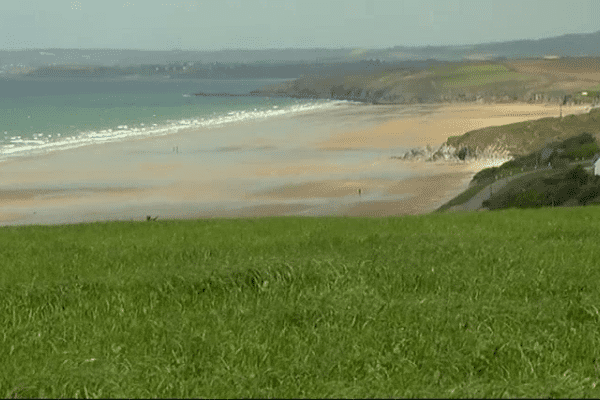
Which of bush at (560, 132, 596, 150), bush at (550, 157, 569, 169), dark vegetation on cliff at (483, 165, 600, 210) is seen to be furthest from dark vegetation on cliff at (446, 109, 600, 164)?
dark vegetation on cliff at (483, 165, 600, 210)

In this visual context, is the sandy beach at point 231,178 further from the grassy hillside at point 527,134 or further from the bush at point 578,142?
the bush at point 578,142

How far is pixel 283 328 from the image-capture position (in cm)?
872

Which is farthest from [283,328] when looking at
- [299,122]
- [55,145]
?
[299,122]

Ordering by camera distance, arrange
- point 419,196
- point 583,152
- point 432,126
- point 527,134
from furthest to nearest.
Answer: point 432,126 → point 527,134 → point 583,152 → point 419,196

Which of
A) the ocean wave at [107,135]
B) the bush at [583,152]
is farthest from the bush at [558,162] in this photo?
the ocean wave at [107,135]

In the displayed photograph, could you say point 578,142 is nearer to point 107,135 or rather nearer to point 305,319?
point 107,135

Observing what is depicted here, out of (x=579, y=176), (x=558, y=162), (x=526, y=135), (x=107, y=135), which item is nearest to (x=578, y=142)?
(x=558, y=162)

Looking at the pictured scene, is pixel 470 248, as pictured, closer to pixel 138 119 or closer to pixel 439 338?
pixel 439 338

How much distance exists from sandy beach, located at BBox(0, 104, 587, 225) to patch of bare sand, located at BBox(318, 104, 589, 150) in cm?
21

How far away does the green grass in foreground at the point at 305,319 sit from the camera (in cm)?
704

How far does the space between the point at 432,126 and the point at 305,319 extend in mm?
92705

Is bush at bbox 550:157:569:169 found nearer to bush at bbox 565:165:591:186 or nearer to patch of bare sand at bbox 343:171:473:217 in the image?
patch of bare sand at bbox 343:171:473:217

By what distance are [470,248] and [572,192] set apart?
25.1m

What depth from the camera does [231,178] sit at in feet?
188
